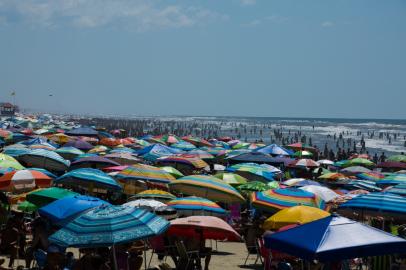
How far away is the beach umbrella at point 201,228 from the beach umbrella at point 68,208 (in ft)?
3.84

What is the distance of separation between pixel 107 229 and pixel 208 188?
598 centimetres

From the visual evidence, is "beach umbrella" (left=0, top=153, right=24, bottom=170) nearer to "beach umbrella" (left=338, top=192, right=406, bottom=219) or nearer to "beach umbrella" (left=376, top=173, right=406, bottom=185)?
"beach umbrella" (left=338, top=192, right=406, bottom=219)

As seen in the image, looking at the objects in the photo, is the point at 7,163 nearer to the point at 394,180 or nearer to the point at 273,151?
the point at 394,180

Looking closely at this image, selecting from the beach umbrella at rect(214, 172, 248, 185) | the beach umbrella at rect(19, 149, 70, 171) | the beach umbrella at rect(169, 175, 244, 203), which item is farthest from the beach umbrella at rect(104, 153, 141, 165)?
the beach umbrella at rect(169, 175, 244, 203)

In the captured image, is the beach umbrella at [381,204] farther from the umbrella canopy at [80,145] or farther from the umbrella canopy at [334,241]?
the umbrella canopy at [80,145]

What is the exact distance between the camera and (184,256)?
8.07 m

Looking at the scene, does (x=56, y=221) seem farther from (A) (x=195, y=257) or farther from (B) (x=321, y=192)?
(B) (x=321, y=192)

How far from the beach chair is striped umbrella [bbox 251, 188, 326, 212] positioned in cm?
239

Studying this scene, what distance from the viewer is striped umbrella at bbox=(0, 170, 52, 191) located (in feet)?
36.4

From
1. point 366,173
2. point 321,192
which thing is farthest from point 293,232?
point 366,173

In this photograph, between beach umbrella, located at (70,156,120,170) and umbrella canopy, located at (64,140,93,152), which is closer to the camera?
beach umbrella, located at (70,156,120,170)

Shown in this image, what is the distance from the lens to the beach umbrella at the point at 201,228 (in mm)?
7715

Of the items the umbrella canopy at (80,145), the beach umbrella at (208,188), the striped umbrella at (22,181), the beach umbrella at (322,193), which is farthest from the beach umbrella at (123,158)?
the beach umbrella at (322,193)

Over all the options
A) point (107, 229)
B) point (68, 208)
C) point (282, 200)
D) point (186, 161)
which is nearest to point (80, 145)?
point (186, 161)
